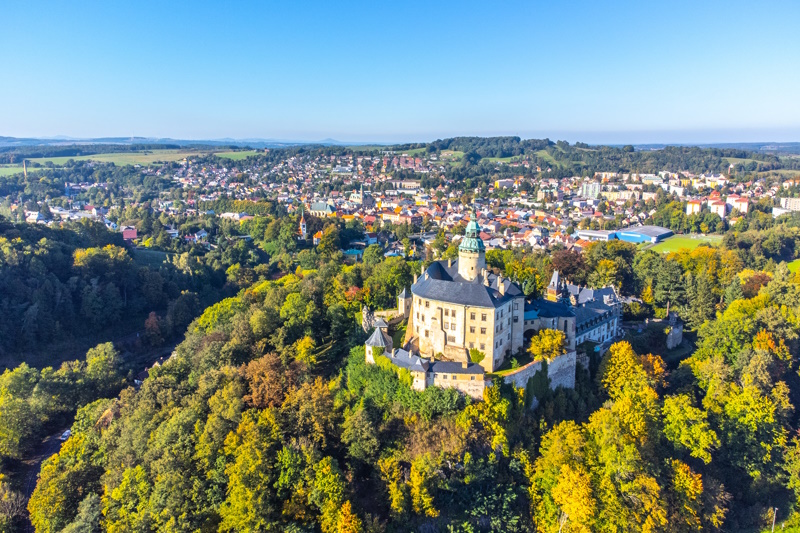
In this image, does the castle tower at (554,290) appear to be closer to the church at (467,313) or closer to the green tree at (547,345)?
the church at (467,313)

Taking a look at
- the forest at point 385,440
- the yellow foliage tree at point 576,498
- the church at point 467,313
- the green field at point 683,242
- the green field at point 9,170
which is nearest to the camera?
the yellow foliage tree at point 576,498

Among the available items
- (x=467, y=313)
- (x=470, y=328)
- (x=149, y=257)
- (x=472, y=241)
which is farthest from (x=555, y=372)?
(x=149, y=257)

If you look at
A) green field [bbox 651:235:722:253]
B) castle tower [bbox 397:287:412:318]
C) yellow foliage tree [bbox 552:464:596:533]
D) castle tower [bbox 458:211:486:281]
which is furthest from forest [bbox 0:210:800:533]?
green field [bbox 651:235:722:253]

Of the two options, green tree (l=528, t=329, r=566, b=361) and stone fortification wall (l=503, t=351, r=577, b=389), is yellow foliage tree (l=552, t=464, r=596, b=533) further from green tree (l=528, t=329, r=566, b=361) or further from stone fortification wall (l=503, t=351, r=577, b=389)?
green tree (l=528, t=329, r=566, b=361)

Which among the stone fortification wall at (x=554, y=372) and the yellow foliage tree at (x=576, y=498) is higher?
the stone fortification wall at (x=554, y=372)

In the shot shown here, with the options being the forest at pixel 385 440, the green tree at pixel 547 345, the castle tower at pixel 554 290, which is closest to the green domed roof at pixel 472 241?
the green tree at pixel 547 345

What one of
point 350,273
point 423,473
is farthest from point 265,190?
point 423,473

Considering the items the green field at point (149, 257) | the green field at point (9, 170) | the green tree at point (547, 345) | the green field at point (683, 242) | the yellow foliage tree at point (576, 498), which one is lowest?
the yellow foliage tree at point (576, 498)

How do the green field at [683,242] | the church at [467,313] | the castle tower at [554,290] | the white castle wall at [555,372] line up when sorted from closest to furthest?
the white castle wall at [555,372] < the church at [467,313] < the castle tower at [554,290] < the green field at [683,242]
